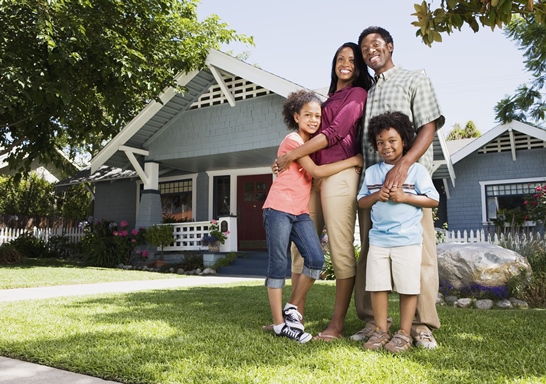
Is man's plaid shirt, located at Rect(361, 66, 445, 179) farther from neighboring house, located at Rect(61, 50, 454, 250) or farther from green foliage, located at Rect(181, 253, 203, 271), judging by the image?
green foliage, located at Rect(181, 253, 203, 271)

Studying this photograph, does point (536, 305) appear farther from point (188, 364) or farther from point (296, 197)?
point (188, 364)

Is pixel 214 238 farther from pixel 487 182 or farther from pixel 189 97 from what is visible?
pixel 487 182

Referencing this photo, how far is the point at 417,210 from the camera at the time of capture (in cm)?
307

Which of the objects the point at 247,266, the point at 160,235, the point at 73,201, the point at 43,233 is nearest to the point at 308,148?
the point at 247,266

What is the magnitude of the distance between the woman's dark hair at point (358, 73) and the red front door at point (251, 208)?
9932 mm

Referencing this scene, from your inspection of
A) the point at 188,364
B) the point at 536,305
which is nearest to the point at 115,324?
the point at 188,364

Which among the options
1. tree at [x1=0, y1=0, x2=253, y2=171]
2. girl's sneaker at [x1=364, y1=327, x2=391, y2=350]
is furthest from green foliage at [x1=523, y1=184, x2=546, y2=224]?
girl's sneaker at [x1=364, y1=327, x2=391, y2=350]

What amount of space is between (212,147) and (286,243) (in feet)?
31.1

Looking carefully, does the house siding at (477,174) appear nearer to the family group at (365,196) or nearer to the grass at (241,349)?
the grass at (241,349)

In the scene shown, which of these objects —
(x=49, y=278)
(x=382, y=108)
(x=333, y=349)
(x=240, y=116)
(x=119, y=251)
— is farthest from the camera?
(x=119, y=251)

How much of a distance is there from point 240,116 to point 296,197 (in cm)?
909

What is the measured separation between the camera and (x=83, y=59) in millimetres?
10961

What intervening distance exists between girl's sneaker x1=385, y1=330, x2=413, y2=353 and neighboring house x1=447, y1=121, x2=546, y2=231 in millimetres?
11846

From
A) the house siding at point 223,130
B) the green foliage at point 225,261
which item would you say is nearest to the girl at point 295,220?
the house siding at point 223,130
